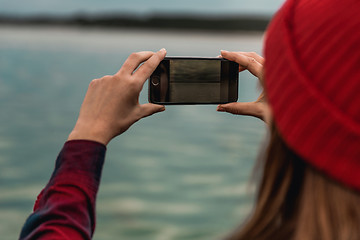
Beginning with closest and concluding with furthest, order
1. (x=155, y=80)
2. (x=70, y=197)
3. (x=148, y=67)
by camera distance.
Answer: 1. (x=70, y=197)
2. (x=148, y=67)
3. (x=155, y=80)

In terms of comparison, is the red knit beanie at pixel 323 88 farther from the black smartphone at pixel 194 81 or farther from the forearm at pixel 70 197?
the black smartphone at pixel 194 81

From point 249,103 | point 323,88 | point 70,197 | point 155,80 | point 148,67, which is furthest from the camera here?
point 155,80

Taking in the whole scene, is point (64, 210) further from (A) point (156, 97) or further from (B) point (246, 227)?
(A) point (156, 97)

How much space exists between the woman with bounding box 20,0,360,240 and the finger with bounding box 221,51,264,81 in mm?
562

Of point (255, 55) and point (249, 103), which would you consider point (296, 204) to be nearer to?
point (249, 103)

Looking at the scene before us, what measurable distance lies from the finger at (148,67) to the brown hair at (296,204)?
456 millimetres

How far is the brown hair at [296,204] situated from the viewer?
97 cm

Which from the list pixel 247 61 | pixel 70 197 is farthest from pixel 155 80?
pixel 70 197

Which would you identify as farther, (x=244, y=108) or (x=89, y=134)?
(x=244, y=108)

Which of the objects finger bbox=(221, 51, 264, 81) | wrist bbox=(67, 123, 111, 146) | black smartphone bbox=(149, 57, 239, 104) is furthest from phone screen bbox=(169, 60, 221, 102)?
wrist bbox=(67, 123, 111, 146)

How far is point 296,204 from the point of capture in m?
1.06

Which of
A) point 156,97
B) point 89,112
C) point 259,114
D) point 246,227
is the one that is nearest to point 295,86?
point 246,227

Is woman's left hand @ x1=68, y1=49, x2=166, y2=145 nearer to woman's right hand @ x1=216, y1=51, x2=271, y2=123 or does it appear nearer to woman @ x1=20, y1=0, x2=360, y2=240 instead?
woman @ x1=20, y1=0, x2=360, y2=240

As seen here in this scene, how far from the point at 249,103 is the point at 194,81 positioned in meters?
0.22
